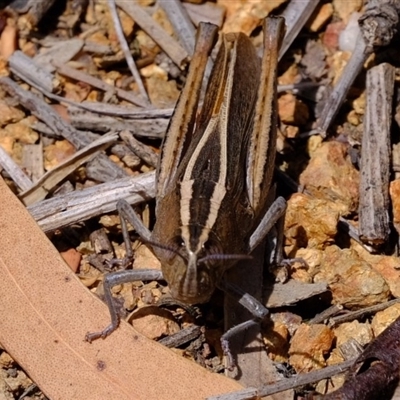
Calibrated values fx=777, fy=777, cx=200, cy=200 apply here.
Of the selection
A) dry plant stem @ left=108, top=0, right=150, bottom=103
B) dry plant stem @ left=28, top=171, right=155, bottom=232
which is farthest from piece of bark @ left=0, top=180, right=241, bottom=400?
dry plant stem @ left=108, top=0, right=150, bottom=103

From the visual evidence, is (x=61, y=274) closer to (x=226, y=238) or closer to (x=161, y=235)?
(x=161, y=235)

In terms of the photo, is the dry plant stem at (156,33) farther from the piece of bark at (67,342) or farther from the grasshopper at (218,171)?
the piece of bark at (67,342)

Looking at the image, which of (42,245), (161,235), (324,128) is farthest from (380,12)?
(42,245)

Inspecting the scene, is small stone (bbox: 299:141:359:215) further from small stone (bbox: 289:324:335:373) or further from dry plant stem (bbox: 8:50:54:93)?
dry plant stem (bbox: 8:50:54:93)

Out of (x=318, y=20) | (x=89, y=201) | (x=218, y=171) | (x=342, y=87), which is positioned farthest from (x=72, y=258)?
(x=318, y=20)

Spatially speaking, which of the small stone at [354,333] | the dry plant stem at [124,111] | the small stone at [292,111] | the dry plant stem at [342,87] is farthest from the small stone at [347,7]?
the small stone at [354,333]
